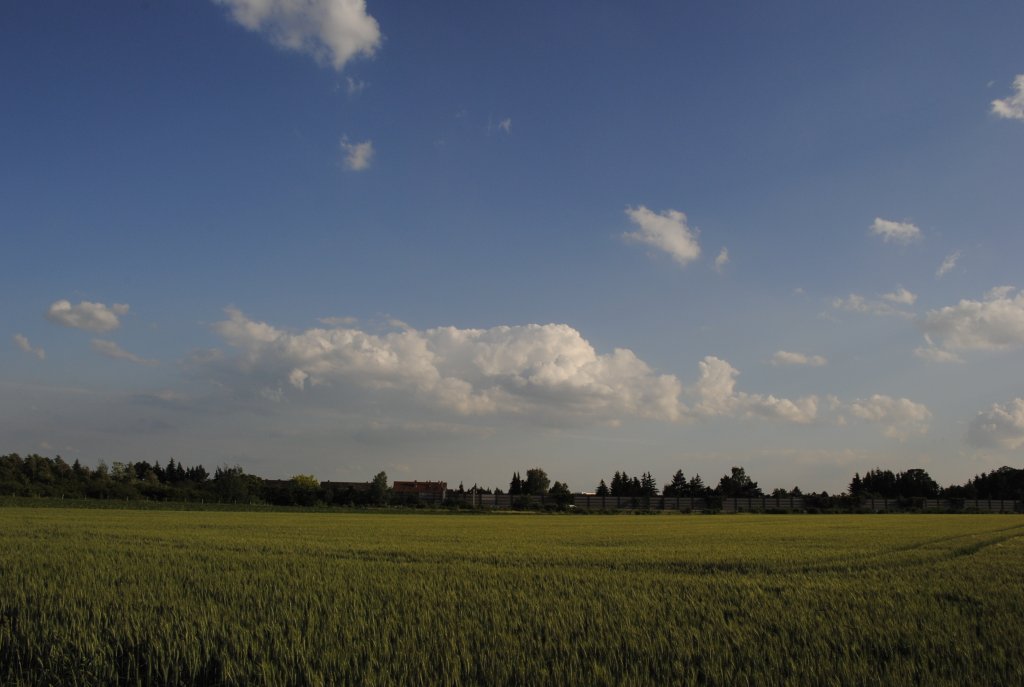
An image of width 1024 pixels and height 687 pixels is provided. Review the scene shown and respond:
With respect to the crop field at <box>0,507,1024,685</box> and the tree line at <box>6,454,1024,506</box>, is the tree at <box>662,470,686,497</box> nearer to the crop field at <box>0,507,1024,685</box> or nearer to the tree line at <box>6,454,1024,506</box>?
the tree line at <box>6,454,1024,506</box>

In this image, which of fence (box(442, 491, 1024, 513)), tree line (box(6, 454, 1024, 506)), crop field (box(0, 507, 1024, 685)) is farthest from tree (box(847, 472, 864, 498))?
crop field (box(0, 507, 1024, 685))

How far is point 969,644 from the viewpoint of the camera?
7531 millimetres

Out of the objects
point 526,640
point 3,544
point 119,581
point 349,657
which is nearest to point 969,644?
point 526,640

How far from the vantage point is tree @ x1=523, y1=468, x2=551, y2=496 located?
190500 mm

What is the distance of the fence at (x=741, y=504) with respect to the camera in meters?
115

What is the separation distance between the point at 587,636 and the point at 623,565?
Result: 10.0 m

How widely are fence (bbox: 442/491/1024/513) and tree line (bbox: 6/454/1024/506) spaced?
302 cm

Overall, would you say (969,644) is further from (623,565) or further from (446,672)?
(623,565)

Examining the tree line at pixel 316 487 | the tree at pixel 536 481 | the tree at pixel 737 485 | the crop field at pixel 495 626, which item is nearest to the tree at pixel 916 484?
the tree line at pixel 316 487

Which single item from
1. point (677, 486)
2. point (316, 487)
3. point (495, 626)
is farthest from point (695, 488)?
point (495, 626)

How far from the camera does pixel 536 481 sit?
194 metres

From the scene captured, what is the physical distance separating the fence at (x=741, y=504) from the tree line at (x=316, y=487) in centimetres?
302

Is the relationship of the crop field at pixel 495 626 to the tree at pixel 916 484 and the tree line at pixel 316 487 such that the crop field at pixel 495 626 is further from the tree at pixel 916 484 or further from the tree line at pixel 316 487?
the tree at pixel 916 484

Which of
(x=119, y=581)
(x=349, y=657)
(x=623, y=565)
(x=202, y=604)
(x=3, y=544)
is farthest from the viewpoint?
(x=3, y=544)
